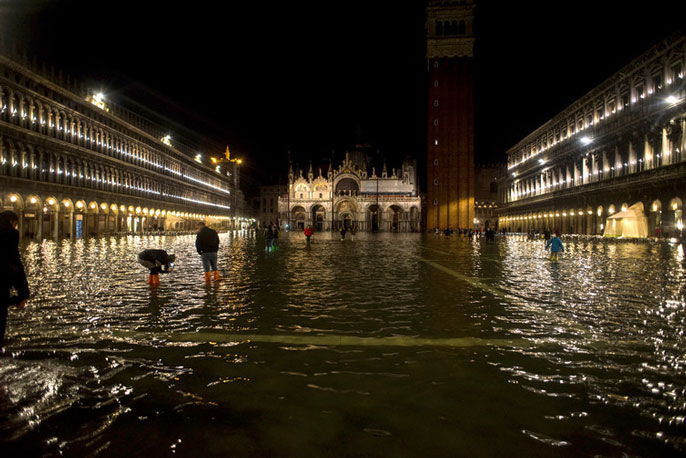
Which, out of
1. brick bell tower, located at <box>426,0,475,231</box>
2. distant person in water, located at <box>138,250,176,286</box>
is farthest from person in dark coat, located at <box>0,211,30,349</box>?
brick bell tower, located at <box>426,0,475,231</box>

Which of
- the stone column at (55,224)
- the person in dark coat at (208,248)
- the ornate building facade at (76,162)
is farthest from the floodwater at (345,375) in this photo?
the stone column at (55,224)

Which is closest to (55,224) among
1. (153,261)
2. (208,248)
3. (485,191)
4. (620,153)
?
(208,248)

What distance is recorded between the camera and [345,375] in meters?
4.16

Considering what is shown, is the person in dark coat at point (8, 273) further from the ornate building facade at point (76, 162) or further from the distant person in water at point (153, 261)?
the ornate building facade at point (76, 162)

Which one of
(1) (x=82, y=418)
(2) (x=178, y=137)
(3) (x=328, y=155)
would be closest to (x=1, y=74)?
(1) (x=82, y=418)

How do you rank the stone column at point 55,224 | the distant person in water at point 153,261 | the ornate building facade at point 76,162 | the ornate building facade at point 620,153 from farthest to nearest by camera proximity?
the stone column at point 55,224, the ornate building facade at point 76,162, the ornate building facade at point 620,153, the distant person in water at point 153,261

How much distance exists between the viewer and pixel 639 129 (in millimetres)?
37000

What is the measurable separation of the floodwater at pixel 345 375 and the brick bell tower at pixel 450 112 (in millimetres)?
65969

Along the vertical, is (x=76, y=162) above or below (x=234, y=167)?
below

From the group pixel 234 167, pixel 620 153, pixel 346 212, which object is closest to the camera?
pixel 620 153

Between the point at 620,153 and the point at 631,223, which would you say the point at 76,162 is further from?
the point at 620,153

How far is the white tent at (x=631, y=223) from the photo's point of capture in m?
33.4

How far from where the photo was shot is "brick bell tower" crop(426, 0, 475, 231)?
7088cm

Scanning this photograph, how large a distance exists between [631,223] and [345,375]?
123ft
